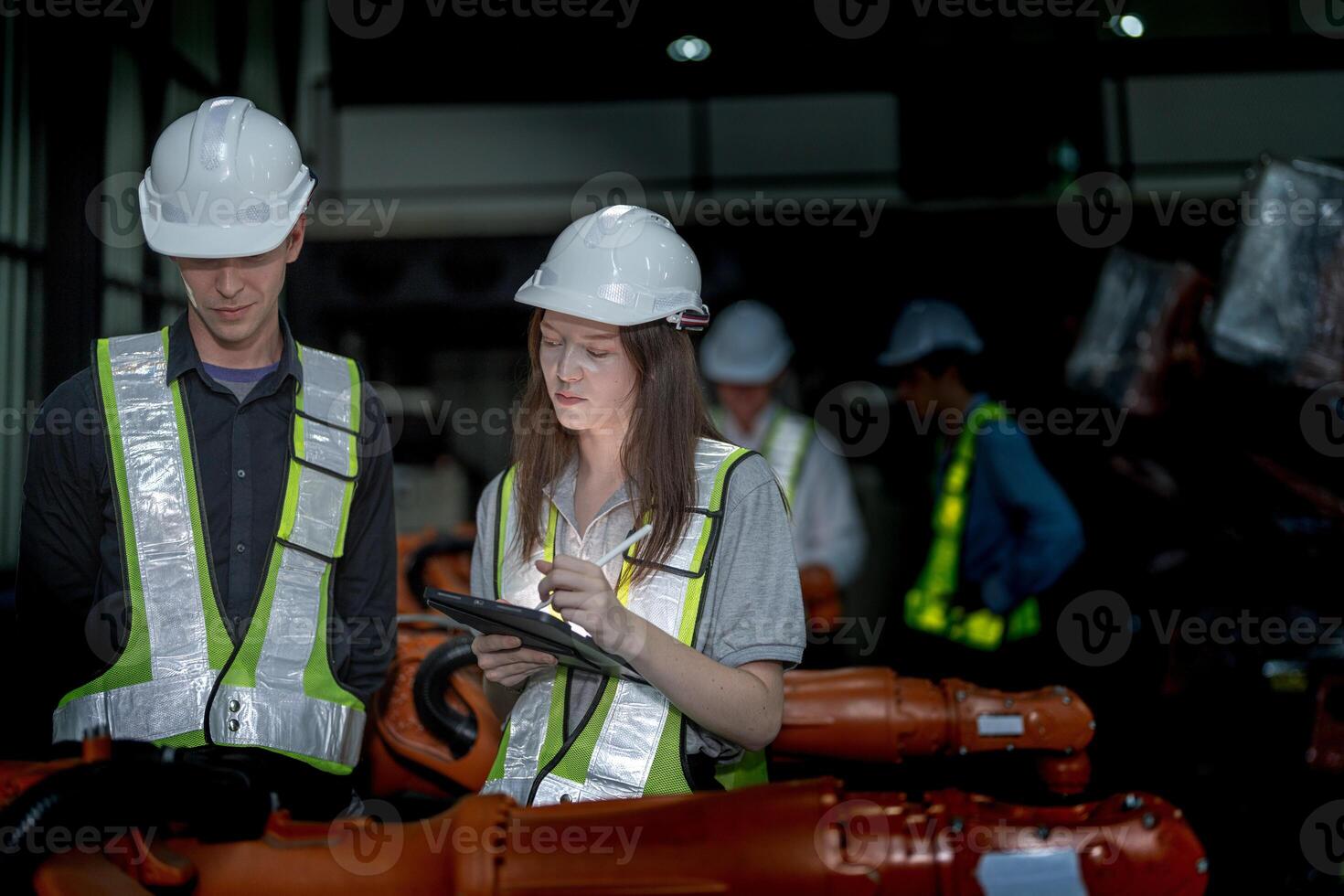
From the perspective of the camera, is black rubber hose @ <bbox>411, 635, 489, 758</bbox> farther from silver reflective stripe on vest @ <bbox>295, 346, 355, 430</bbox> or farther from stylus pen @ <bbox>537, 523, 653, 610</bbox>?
stylus pen @ <bbox>537, 523, 653, 610</bbox>

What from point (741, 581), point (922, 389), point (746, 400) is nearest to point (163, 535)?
point (741, 581)

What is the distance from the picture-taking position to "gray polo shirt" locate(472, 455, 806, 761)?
5.89ft

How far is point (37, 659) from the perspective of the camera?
2016 millimetres

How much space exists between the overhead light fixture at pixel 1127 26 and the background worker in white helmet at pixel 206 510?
4.21m

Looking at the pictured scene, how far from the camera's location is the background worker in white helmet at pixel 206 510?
1959mm

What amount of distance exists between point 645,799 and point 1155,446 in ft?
11.3

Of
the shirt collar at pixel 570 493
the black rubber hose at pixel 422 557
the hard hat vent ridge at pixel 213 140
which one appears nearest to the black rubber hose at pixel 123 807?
the shirt collar at pixel 570 493

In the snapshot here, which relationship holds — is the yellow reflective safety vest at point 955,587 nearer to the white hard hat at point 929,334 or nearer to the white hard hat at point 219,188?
the white hard hat at point 929,334

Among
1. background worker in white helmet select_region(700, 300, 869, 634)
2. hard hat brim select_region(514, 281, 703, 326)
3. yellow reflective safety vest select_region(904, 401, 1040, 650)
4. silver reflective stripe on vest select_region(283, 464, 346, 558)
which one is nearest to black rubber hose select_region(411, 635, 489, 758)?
silver reflective stripe on vest select_region(283, 464, 346, 558)

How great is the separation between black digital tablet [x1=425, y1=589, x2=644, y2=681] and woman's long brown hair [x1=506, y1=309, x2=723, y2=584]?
6.2 inches

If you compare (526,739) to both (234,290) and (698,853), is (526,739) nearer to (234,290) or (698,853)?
(698,853)

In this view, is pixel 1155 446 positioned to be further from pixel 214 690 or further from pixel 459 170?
pixel 459 170

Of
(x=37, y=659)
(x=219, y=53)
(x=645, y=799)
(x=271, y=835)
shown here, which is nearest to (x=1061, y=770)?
(x=645, y=799)

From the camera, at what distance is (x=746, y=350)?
16.7ft
